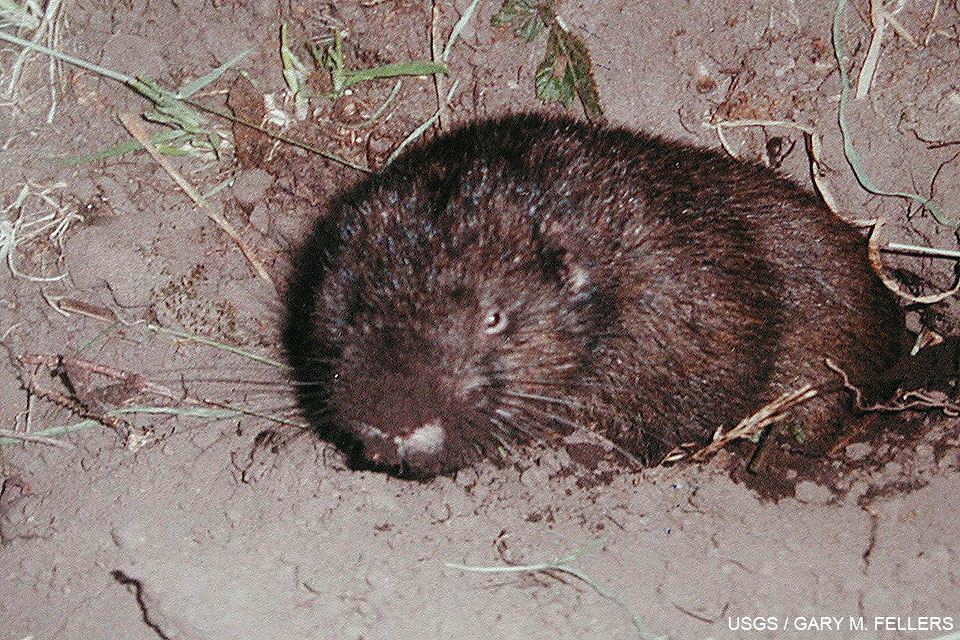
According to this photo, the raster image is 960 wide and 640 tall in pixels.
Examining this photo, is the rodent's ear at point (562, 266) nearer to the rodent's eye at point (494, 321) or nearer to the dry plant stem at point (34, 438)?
the rodent's eye at point (494, 321)

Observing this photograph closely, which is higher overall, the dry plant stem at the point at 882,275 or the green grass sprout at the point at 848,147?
the green grass sprout at the point at 848,147

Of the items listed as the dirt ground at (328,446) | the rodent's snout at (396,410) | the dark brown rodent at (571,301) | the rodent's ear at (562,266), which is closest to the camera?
the rodent's snout at (396,410)

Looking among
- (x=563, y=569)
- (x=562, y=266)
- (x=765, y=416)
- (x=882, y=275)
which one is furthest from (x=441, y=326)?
(x=882, y=275)

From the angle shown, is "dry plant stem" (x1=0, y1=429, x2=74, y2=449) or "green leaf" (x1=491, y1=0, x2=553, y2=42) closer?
"dry plant stem" (x1=0, y1=429, x2=74, y2=449)

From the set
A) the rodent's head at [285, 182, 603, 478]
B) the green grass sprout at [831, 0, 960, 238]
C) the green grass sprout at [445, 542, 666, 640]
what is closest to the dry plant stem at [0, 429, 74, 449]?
the rodent's head at [285, 182, 603, 478]

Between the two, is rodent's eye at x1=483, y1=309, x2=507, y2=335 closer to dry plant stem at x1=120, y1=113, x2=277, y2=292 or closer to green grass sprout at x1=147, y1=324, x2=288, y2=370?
green grass sprout at x1=147, y1=324, x2=288, y2=370

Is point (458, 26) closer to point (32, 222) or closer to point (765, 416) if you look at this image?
point (32, 222)

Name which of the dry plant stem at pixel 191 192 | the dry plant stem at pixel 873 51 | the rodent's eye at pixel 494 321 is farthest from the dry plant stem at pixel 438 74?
the dry plant stem at pixel 873 51
